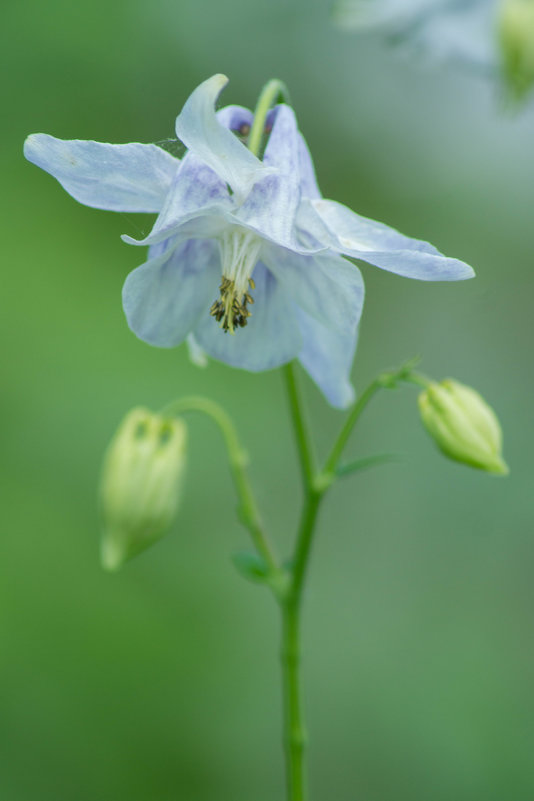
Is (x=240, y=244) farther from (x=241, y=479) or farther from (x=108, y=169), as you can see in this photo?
(x=241, y=479)

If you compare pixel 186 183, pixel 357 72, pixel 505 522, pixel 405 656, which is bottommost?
pixel 405 656

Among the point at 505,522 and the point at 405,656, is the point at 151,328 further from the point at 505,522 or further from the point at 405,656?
the point at 505,522

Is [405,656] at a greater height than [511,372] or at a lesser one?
lesser

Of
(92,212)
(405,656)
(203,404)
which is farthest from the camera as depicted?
(92,212)

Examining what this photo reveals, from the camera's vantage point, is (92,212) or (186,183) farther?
(92,212)

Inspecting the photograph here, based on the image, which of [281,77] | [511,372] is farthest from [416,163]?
[511,372]

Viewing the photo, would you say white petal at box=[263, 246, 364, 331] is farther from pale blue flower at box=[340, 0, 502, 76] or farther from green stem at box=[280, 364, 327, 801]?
pale blue flower at box=[340, 0, 502, 76]

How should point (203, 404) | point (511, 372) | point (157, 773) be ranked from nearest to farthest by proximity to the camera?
1. point (203, 404)
2. point (157, 773)
3. point (511, 372)

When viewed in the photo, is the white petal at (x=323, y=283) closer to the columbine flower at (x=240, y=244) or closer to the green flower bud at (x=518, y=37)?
the columbine flower at (x=240, y=244)
